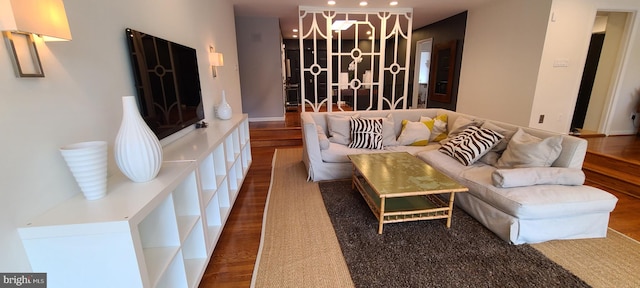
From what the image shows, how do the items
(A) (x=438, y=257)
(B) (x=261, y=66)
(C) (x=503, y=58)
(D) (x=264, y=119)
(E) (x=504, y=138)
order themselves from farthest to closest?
(D) (x=264, y=119) < (B) (x=261, y=66) < (C) (x=503, y=58) < (E) (x=504, y=138) < (A) (x=438, y=257)

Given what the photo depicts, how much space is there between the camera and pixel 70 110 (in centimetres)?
117

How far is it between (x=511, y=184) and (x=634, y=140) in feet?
12.6

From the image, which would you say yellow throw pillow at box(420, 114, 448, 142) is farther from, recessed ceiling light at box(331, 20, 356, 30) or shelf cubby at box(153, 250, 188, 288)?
shelf cubby at box(153, 250, 188, 288)

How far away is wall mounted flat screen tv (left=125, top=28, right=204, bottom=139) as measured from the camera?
5.57ft

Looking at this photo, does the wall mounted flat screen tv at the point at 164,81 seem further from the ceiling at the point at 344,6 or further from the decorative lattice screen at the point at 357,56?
the decorative lattice screen at the point at 357,56

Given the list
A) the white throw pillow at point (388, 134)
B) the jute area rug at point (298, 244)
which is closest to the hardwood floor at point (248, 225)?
the jute area rug at point (298, 244)

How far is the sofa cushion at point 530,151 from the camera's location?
2143 mm

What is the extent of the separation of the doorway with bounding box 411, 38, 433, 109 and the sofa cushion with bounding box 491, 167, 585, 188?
5.11 metres

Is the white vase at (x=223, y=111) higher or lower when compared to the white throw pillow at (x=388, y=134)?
higher

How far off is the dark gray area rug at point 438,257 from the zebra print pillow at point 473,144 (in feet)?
2.05

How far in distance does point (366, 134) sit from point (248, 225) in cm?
174

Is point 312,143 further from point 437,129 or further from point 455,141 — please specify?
point 437,129

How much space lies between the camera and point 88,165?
3.51 feet

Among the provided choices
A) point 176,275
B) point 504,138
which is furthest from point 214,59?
point 504,138
